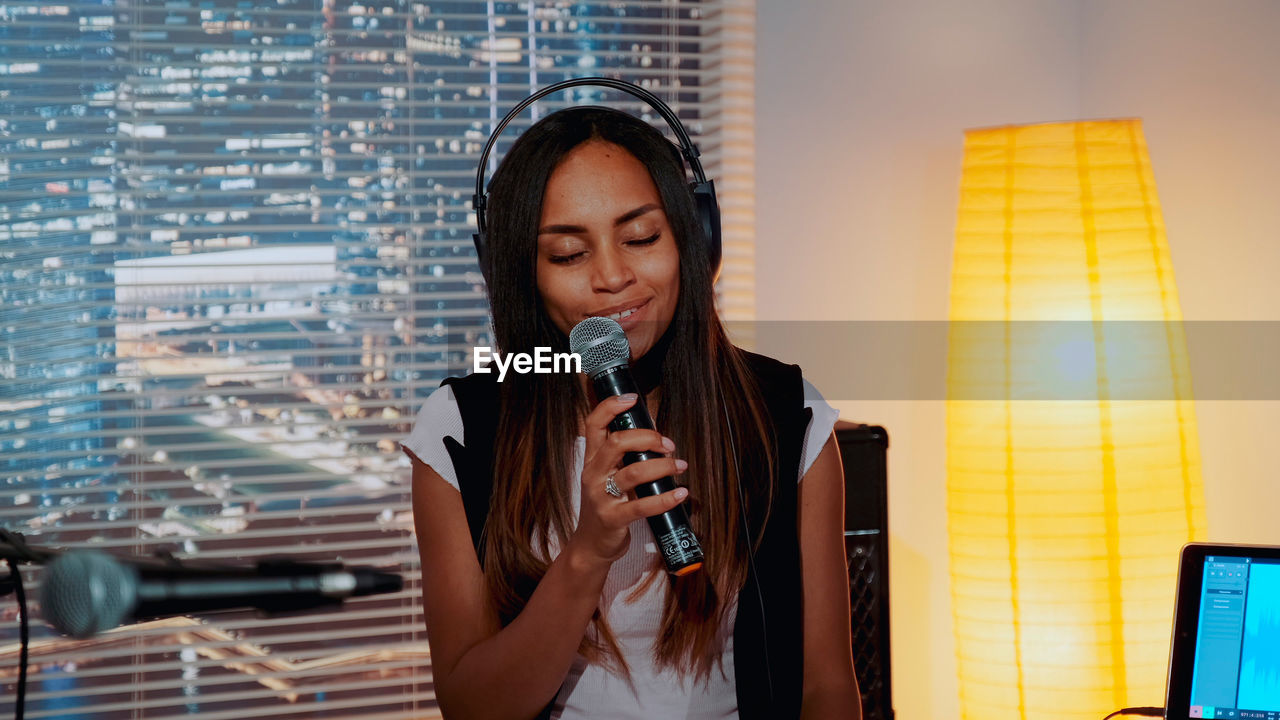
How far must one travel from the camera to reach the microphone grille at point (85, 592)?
48 cm

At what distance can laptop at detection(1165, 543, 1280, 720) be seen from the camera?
1210 mm

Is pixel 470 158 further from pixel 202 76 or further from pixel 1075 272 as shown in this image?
pixel 1075 272

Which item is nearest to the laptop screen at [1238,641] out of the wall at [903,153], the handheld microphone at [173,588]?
the wall at [903,153]

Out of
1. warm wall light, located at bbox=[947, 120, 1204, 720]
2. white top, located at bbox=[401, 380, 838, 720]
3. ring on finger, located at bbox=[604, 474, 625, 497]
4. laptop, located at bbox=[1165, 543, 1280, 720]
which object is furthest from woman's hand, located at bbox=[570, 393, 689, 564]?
warm wall light, located at bbox=[947, 120, 1204, 720]

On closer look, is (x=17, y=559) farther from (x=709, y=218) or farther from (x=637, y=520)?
(x=709, y=218)

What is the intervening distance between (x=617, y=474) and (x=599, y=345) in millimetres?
127

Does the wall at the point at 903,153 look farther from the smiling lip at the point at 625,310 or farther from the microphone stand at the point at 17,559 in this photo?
the microphone stand at the point at 17,559

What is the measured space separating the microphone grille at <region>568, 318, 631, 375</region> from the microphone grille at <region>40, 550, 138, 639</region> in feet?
1.50

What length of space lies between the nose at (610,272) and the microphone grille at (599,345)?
18 centimetres

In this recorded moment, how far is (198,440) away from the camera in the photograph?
2043 mm

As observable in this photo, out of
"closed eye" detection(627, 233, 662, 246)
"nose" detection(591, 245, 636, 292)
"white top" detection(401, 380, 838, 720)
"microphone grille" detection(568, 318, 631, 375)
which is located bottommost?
"white top" detection(401, 380, 838, 720)

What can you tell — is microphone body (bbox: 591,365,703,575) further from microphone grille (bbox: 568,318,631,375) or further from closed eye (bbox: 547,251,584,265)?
closed eye (bbox: 547,251,584,265)

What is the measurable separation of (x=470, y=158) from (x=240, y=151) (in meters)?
0.47

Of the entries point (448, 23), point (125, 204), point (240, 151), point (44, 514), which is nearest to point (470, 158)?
point (448, 23)
